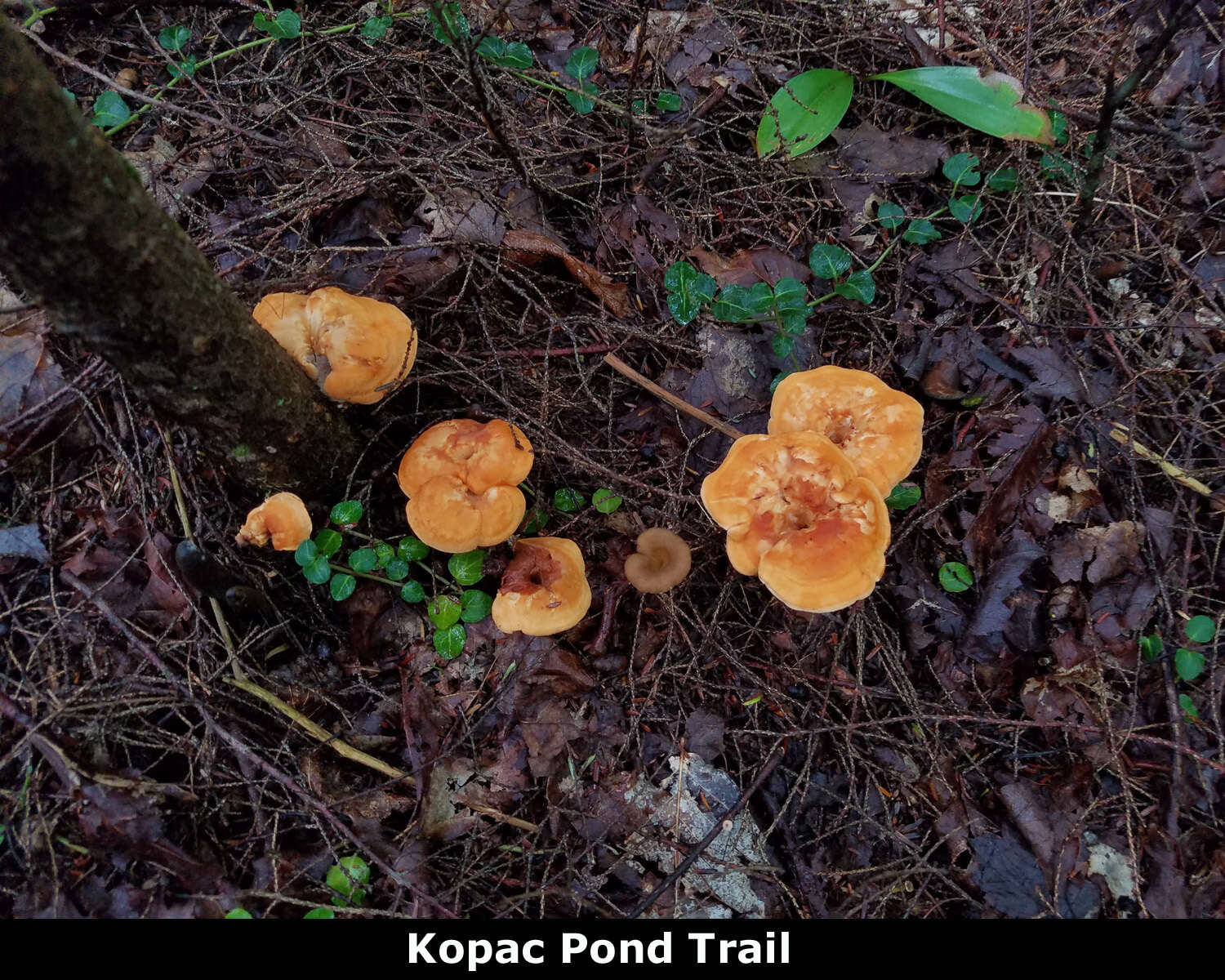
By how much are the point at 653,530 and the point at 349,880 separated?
1.97m

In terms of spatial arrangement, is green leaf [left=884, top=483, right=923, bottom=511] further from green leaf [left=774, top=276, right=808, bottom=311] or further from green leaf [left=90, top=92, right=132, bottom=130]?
green leaf [left=90, top=92, right=132, bottom=130]

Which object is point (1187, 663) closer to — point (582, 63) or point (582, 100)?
point (582, 100)

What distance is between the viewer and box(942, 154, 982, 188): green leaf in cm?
389

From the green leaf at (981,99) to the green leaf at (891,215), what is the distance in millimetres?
581

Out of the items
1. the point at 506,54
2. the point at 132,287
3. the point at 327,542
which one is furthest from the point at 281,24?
the point at 327,542

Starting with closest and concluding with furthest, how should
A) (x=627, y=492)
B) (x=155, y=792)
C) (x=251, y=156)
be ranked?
(x=155, y=792)
(x=627, y=492)
(x=251, y=156)

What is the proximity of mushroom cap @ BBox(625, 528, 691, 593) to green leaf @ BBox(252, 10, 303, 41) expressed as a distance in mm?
3532

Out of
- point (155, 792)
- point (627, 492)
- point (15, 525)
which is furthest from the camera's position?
point (627, 492)

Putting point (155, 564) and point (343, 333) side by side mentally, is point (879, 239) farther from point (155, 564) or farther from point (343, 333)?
point (155, 564)

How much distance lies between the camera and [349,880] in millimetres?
2951

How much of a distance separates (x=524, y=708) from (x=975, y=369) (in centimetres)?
294

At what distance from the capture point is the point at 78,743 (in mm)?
2994

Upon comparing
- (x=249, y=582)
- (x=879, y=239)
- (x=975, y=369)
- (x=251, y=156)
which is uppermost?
(x=251, y=156)

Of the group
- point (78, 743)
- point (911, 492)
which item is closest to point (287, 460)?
point (78, 743)
